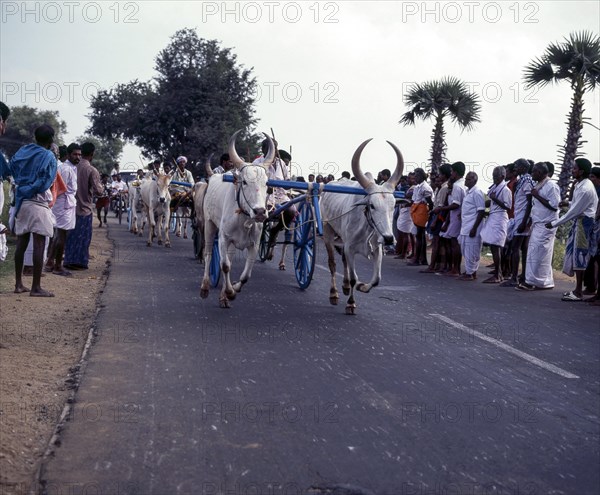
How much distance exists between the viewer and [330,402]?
6.19 m

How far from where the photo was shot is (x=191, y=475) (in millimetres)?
4621

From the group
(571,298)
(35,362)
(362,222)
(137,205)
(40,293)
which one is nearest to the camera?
(35,362)

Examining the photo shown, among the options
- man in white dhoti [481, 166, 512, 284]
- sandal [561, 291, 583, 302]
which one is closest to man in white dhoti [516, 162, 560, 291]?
man in white dhoti [481, 166, 512, 284]

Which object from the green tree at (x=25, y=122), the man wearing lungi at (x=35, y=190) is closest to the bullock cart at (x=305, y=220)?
the man wearing lungi at (x=35, y=190)

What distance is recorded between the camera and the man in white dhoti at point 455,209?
17.0 meters

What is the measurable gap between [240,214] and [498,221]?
6.78 m

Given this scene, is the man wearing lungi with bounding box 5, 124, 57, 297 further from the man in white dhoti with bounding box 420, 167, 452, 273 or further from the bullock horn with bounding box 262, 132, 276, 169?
the man in white dhoti with bounding box 420, 167, 452, 273

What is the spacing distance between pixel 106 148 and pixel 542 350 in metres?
89.5

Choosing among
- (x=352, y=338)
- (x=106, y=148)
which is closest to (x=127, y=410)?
(x=352, y=338)

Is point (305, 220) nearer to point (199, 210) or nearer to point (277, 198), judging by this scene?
point (277, 198)

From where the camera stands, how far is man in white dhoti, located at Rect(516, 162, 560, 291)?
14320 mm

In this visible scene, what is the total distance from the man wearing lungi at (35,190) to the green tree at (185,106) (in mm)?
46108

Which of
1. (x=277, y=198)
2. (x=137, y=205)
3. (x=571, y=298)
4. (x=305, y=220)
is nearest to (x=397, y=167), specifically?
(x=305, y=220)

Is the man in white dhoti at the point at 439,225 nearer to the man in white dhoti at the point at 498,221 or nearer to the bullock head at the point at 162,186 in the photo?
the man in white dhoti at the point at 498,221
